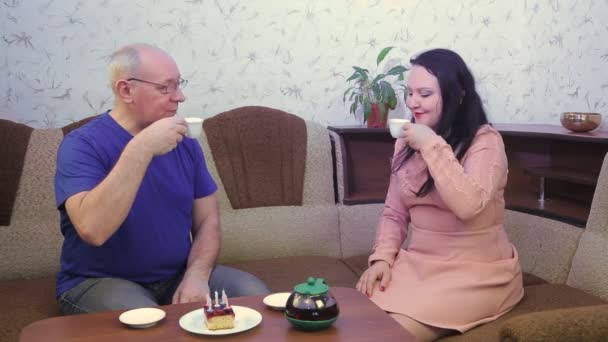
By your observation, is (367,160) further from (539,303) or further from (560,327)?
(560,327)

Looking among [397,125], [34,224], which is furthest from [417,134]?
[34,224]

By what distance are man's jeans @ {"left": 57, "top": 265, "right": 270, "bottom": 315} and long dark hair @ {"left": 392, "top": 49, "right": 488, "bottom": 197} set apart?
25.3 inches

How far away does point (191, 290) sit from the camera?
1698mm

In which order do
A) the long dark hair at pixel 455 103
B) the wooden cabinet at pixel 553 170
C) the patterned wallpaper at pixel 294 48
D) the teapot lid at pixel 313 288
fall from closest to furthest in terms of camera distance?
the teapot lid at pixel 313 288, the long dark hair at pixel 455 103, the wooden cabinet at pixel 553 170, the patterned wallpaper at pixel 294 48

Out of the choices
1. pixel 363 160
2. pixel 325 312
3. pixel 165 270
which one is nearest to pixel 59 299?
pixel 165 270

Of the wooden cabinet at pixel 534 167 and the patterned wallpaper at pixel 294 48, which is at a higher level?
the patterned wallpaper at pixel 294 48

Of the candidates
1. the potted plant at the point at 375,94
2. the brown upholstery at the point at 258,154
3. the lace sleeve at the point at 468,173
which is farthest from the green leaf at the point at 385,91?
the lace sleeve at the point at 468,173

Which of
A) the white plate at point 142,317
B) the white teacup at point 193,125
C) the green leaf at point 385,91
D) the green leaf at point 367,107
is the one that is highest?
the green leaf at point 385,91

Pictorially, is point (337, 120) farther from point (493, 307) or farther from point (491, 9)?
point (493, 307)

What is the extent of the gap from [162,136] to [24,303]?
85 cm

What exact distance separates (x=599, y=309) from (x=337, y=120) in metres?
1.91

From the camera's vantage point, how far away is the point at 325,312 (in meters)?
1.27

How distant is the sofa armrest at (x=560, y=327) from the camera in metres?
1.16

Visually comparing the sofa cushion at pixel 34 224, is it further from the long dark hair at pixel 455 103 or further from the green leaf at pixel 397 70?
the green leaf at pixel 397 70
